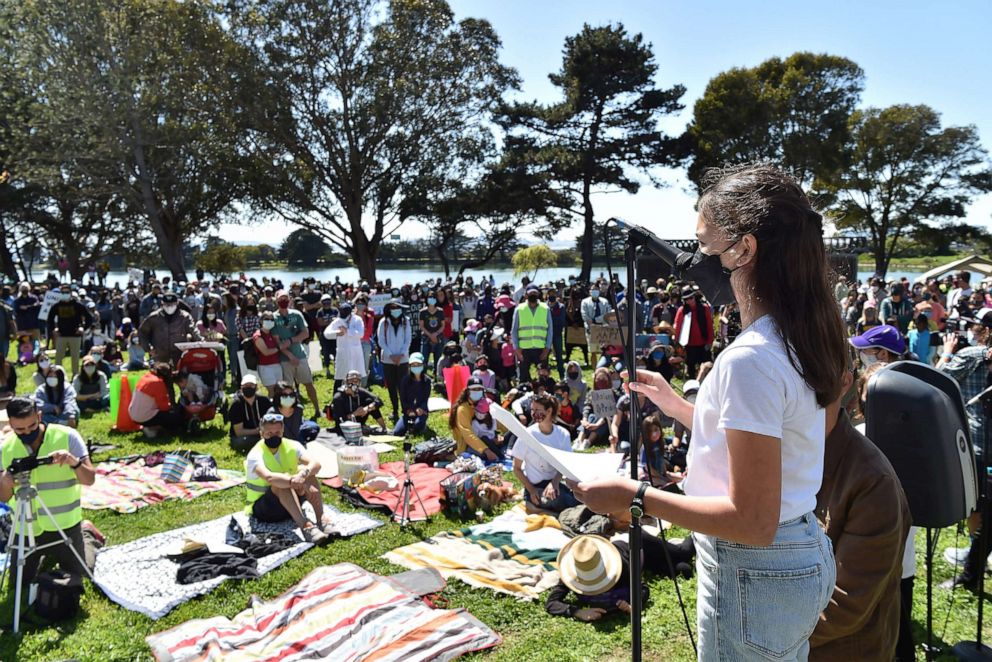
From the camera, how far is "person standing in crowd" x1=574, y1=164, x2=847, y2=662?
1.38 m

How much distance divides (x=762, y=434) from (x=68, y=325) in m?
13.8

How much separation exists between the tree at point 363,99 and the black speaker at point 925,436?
24161 millimetres

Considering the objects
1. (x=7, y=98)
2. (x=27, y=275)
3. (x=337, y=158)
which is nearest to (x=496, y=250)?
(x=337, y=158)

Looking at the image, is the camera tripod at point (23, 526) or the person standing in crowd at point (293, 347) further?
the person standing in crowd at point (293, 347)

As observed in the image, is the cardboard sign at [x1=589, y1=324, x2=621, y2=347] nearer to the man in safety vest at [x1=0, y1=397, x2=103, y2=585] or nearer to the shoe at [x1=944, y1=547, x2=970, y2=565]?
the shoe at [x1=944, y1=547, x2=970, y2=565]

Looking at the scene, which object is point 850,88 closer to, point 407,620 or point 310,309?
point 310,309

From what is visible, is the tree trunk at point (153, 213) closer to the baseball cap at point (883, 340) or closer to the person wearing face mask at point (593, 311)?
the person wearing face mask at point (593, 311)

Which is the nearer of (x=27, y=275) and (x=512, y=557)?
(x=512, y=557)

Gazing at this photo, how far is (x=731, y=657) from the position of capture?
5.20 feet

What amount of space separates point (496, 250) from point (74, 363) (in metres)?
22.1

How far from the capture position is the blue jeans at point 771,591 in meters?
1.50

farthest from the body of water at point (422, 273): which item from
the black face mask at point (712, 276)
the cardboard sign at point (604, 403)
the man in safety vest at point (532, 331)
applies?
the black face mask at point (712, 276)

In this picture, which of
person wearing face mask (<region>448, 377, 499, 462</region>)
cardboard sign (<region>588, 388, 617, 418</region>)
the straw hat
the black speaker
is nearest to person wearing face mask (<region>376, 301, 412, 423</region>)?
person wearing face mask (<region>448, 377, 499, 462</region>)

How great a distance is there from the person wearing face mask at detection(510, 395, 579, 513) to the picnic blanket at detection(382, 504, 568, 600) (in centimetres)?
29
